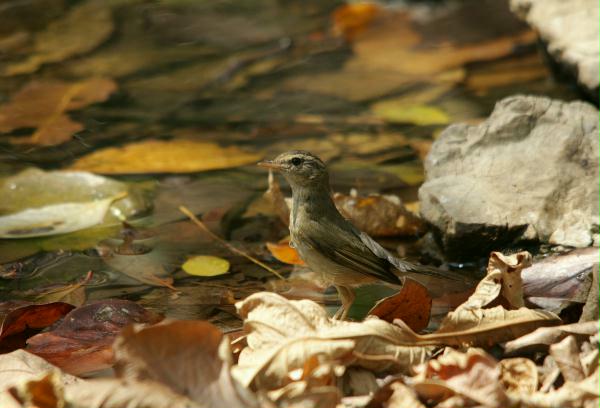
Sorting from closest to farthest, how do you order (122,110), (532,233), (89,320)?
(89,320) → (532,233) → (122,110)

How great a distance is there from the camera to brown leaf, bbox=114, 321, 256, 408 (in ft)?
8.77

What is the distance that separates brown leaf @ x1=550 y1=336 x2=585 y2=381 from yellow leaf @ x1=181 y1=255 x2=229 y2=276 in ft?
6.97

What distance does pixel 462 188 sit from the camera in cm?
475

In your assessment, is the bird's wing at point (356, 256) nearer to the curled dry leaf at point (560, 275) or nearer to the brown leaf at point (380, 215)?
the curled dry leaf at point (560, 275)

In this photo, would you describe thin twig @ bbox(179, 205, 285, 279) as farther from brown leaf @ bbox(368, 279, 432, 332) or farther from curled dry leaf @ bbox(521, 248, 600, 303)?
curled dry leaf @ bbox(521, 248, 600, 303)

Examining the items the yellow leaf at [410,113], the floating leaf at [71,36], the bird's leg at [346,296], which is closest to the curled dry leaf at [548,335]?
the bird's leg at [346,296]

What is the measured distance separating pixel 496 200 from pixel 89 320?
2.22 meters

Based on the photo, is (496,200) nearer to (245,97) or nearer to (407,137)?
(407,137)

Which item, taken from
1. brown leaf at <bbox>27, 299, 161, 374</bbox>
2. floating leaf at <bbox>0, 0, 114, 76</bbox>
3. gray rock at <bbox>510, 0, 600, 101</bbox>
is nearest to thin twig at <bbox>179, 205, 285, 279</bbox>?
brown leaf at <bbox>27, 299, 161, 374</bbox>

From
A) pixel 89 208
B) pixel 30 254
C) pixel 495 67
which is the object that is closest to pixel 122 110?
pixel 89 208

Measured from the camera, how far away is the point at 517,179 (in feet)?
15.8

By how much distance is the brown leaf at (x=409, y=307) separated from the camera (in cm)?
345

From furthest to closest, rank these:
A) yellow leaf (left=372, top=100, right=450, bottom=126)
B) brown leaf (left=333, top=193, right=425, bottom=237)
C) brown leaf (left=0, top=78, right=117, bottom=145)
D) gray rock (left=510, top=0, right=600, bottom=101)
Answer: yellow leaf (left=372, top=100, right=450, bottom=126) < brown leaf (left=0, top=78, right=117, bottom=145) < gray rock (left=510, top=0, right=600, bottom=101) < brown leaf (left=333, top=193, right=425, bottom=237)

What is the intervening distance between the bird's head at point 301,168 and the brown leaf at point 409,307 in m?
1.02
